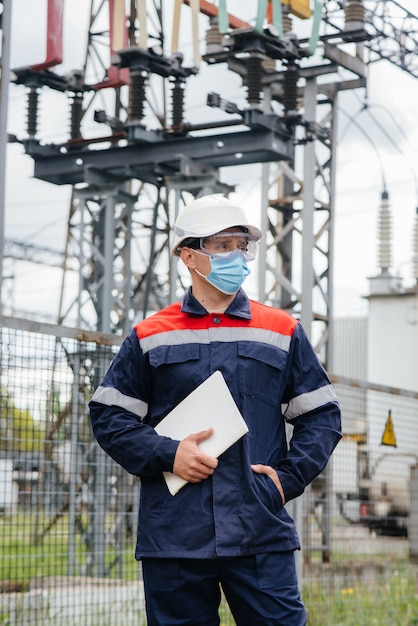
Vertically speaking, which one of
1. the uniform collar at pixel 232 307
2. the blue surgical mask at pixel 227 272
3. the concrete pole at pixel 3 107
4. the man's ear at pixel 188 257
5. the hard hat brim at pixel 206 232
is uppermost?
the concrete pole at pixel 3 107

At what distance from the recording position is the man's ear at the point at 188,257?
4.34m

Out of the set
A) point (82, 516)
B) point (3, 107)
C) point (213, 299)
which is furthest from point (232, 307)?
point (3, 107)

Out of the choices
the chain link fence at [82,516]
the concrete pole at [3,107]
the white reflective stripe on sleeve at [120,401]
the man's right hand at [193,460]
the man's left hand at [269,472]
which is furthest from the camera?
the concrete pole at [3,107]

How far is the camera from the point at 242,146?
43.9 feet

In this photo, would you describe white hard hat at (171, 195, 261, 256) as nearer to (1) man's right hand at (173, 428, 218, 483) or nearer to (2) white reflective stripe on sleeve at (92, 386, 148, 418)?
(2) white reflective stripe on sleeve at (92, 386, 148, 418)

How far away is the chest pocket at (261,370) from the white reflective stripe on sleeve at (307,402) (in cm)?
9

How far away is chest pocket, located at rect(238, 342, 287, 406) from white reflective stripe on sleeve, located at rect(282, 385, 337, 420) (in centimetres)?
9

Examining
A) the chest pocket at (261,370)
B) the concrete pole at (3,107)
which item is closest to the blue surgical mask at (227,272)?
the chest pocket at (261,370)

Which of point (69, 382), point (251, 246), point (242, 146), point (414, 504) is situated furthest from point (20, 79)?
point (251, 246)

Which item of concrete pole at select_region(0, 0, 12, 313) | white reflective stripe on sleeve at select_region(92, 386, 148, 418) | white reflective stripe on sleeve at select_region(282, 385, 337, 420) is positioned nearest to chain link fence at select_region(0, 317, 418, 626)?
concrete pole at select_region(0, 0, 12, 313)

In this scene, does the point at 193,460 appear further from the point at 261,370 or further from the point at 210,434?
the point at 261,370

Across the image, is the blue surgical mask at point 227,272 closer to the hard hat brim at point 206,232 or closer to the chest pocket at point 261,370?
the hard hat brim at point 206,232

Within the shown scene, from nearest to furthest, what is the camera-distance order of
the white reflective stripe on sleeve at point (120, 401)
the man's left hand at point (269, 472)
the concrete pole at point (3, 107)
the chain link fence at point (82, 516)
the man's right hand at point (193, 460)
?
the man's right hand at point (193, 460) → the man's left hand at point (269, 472) → the white reflective stripe on sleeve at point (120, 401) → the chain link fence at point (82, 516) → the concrete pole at point (3, 107)

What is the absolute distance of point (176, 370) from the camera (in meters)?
4.18
